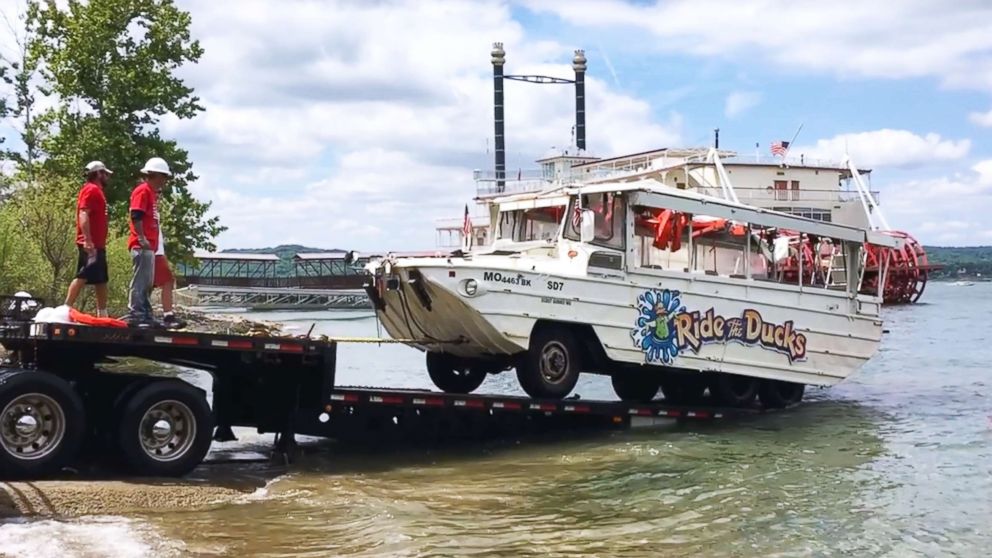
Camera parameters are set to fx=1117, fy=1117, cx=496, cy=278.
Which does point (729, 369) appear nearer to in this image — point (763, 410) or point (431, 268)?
point (763, 410)

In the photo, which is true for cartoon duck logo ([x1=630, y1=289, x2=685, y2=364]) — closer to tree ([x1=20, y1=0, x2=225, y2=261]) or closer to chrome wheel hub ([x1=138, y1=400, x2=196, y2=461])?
chrome wheel hub ([x1=138, y1=400, x2=196, y2=461])

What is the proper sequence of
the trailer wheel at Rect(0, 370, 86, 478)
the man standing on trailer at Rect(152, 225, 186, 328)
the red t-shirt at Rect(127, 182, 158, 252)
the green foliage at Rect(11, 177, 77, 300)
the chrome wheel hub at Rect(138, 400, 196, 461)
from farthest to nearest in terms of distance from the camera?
the green foliage at Rect(11, 177, 77, 300) → the man standing on trailer at Rect(152, 225, 186, 328) → the red t-shirt at Rect(127, 182, 158, 252) → the chrome wheel hub at Rect(138, 400, 196, 461) → the trailer wheel at Rect(0, 370, 86, 478)

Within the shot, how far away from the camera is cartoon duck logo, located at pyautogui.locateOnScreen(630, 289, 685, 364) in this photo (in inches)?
539

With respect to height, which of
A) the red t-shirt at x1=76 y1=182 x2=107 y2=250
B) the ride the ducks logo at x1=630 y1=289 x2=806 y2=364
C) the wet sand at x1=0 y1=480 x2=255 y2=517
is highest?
the red t-shirt at x1=76 y1=182 x2=107 y2=250

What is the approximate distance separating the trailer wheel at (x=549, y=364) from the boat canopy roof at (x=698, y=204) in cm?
194

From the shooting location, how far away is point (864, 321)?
16344 mm

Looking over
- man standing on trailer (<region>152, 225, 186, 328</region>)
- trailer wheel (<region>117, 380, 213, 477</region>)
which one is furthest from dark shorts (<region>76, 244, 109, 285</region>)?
trailer wheel (<region>117, 380, 213, 477</region>)

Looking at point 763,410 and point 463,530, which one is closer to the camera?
point 463,530

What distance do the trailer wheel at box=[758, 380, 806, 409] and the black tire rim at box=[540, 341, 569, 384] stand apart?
155 inches

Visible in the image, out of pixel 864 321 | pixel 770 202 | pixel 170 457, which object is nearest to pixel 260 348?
pixel 170 457

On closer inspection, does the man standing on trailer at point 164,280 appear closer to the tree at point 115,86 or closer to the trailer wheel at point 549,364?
the trailer wheel at point 549,364

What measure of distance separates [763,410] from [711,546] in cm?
748

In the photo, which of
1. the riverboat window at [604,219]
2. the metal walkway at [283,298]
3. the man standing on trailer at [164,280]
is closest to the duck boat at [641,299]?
the riverboat window at [604,219]

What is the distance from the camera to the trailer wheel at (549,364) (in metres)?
13.1
